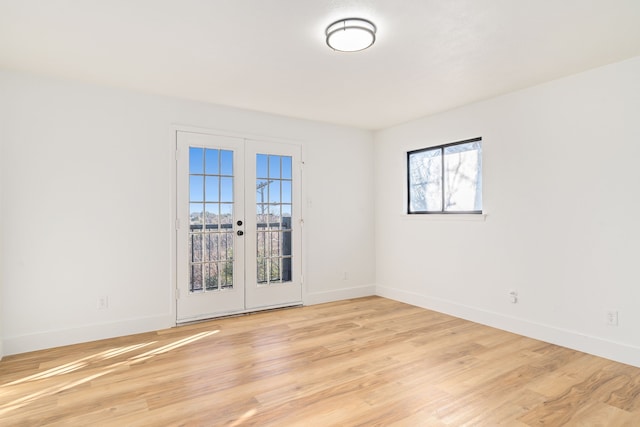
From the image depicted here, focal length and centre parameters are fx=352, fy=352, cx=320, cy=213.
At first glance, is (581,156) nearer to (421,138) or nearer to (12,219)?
(421,138)

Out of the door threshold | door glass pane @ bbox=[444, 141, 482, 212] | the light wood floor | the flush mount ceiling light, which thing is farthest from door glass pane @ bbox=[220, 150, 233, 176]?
door glass pane @ bbox=[444, 141, 482, 212]

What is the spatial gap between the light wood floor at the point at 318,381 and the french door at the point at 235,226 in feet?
1.81

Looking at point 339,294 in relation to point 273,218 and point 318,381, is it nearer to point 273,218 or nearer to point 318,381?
point 273,218

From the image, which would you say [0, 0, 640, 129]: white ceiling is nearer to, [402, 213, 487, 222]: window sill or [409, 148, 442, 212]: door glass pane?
[409, 148, 442, 212]: door glass pane

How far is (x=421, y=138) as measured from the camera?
4.75m

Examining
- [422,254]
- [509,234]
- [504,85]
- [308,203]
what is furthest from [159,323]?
[504,85]

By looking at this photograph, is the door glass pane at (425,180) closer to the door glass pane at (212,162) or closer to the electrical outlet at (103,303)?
the door glass pane at (212,162)

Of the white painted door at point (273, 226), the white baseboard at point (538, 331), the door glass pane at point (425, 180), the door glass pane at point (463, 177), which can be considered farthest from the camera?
the door glass pane at point (425, 180)

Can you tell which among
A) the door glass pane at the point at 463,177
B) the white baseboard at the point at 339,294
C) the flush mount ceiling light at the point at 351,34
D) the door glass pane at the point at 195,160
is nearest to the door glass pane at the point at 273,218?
the white baseboard at the point at 339,294

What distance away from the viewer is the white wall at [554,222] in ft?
9.68

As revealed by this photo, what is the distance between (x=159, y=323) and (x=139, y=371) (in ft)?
3.53

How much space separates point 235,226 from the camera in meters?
4.32

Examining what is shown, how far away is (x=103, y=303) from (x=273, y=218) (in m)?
2.08

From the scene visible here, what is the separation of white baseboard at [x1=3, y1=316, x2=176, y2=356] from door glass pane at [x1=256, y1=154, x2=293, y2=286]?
1.28 m
